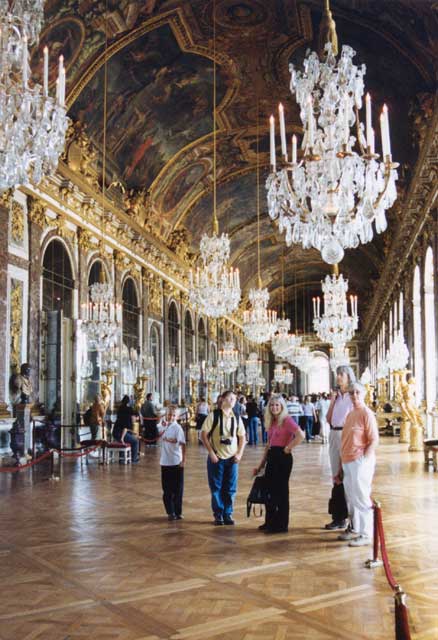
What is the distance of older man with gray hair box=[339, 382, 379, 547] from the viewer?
5.90 metres

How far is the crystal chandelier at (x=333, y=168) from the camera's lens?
6852mm

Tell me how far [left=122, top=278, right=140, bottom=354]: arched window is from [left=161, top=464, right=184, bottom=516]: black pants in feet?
37.2

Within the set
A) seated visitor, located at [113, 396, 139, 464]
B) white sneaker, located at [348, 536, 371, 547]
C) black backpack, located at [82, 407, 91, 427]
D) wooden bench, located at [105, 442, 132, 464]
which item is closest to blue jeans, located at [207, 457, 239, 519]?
white sneaker, located at [348, 536, 371, 547]

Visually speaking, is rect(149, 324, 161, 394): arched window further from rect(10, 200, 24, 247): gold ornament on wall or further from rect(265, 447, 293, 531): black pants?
rect(265, 447, 293, 531): black pants

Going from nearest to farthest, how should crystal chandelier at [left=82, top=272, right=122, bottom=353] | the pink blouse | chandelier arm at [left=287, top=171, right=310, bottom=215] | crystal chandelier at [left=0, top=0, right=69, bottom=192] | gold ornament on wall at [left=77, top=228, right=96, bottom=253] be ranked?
crystal chandelier at [left=0, top=0, right=69, bottom=192]
the pink blouse
chandelier arm at [left=287, top=171, right=310, bottom=215]
crystal chandelier at [left=82, top=272, right=122, bottom=353]
gold ornament on wall at [left=77, top=228, right=96, bottom=253]

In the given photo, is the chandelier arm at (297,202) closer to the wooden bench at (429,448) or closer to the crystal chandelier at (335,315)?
the wooden bench at (429,448)

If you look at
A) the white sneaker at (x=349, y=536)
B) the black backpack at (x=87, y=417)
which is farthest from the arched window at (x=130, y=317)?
the white sneaker at (x=349, y=536)

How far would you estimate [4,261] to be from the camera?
1182 centimetres

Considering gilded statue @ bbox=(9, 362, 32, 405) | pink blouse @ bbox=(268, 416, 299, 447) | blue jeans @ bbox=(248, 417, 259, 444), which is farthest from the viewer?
blue jeans @ bbox=(248, 417, 259, 444)

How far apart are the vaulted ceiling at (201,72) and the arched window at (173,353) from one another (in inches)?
119

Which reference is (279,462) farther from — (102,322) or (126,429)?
(102,322)

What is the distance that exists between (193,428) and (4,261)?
45.7ft

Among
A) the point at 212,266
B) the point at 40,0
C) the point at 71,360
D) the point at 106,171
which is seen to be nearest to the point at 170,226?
the point at 106,171

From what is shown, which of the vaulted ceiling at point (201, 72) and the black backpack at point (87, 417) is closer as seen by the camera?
the vaulted ceiling at point (201, 72)
